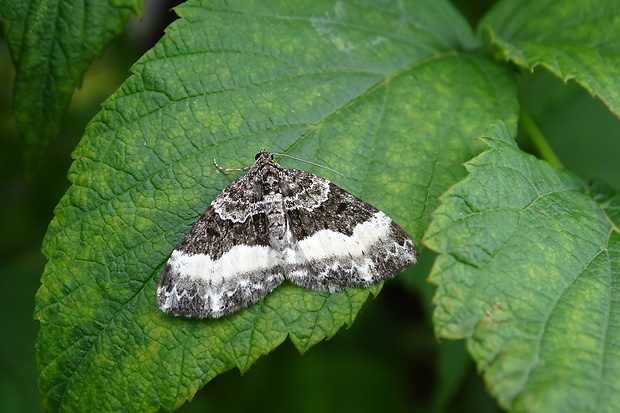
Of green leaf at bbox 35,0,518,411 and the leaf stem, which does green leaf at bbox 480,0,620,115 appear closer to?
green leaf at bbox 35,0,518,411

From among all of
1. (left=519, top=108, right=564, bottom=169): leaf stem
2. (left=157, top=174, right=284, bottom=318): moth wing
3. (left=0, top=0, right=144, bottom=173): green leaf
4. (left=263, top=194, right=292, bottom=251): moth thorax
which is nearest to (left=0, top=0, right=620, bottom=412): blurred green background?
(left=519, top=108, right=564, bottom=169): leaf stem

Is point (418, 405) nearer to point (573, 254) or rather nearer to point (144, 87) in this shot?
point (573, 254)

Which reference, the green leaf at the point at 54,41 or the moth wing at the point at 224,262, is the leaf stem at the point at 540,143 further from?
the green leaf at the point at 54,41

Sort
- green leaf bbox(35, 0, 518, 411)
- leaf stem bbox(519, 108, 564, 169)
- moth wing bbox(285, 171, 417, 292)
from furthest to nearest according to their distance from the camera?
leaf stem bbox(519, 108, 564, 169) < moth wing bbox(285, 171, 417, 292) < green leaf bbox(35, 0, 518, 411)

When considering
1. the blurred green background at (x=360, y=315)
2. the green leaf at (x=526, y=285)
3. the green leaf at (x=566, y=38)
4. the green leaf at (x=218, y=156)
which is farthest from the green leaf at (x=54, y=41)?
the green leaf at (x=566, y=38)

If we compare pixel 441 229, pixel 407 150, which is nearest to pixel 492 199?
pixel 441 229
